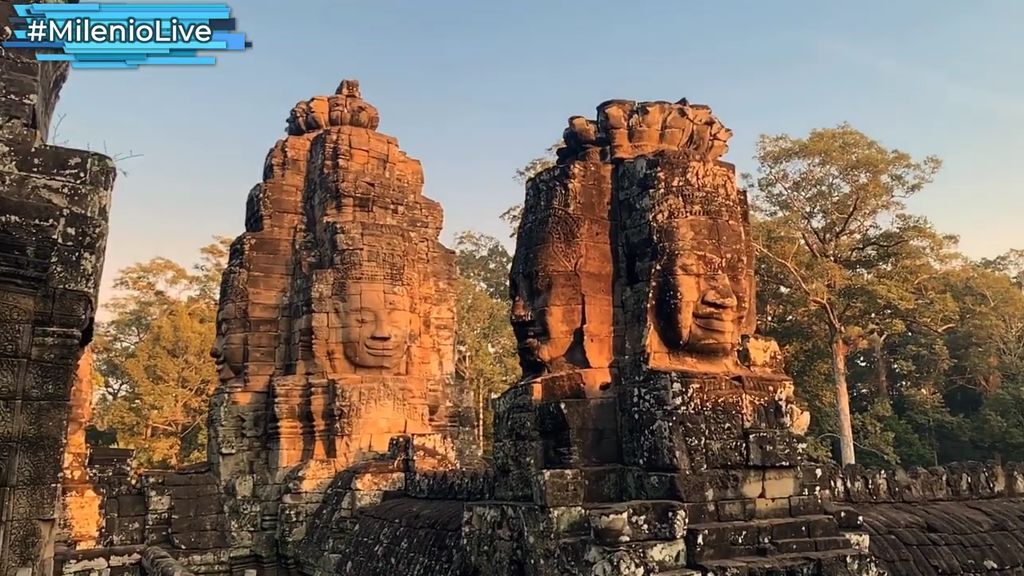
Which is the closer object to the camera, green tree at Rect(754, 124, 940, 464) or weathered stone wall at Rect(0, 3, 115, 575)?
weathered stone wall at Rect(0, 3, 115, 575)

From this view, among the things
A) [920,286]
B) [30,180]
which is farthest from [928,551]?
[920,286]

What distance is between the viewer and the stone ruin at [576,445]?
3355 mm

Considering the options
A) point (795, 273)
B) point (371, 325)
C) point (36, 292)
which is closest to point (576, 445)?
point (36, 292)

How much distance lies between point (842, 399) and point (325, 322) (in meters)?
14.0

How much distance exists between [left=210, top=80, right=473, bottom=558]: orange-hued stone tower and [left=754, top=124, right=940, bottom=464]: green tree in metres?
11.1

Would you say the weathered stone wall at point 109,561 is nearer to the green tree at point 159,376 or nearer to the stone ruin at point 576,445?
the stone ruin at point 576,445

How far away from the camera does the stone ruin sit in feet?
11.0

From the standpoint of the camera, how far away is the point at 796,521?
15.3ft

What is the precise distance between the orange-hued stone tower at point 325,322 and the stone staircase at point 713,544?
6843mm

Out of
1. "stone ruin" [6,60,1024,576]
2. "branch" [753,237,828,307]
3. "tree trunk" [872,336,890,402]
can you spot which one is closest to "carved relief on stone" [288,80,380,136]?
"stone ruin" [6,60,1024,576]

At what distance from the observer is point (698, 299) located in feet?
17.1

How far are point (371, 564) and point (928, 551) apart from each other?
4679mm

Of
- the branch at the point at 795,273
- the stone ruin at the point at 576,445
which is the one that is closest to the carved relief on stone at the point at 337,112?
the stone ruin at the point at 576,445

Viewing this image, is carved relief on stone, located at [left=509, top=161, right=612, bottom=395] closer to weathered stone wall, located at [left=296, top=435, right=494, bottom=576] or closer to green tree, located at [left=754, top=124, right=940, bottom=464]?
→ weathered stone wall, located at [left=296, top=435, right=494, bottom=576]
